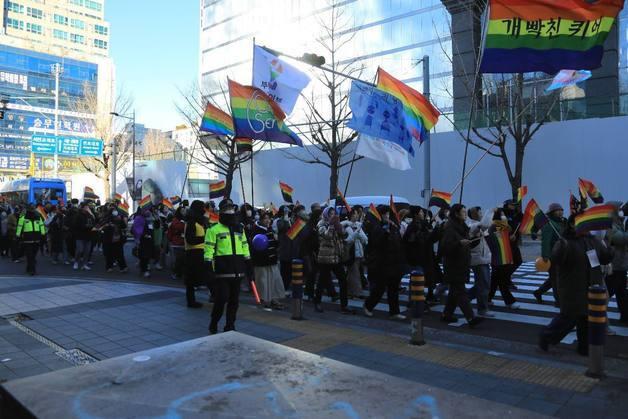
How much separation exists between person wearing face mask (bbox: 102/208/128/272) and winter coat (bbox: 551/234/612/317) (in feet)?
36.7

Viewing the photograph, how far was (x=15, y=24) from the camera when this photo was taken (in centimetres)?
9362

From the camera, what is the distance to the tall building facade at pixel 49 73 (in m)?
50.0

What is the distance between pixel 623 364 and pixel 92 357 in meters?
6.26

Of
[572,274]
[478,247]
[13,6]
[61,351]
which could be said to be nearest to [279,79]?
[478,247]

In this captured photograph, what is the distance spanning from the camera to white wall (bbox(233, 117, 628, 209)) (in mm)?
19891

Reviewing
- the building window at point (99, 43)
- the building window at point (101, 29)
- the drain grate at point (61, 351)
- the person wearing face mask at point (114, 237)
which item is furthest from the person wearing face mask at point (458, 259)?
the building window at point (101, 29)

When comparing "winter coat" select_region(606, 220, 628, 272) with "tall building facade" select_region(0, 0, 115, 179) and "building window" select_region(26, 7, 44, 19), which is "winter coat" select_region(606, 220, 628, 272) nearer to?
"tall building facade" select_region(0, 0, 115, 179)

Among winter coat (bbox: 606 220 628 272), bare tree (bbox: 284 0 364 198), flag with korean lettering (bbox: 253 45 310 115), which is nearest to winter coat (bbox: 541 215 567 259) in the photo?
winter coat (bbox: 606 220 628 272)

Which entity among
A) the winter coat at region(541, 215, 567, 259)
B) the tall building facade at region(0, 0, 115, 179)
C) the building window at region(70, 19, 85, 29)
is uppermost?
the building window at region(70, 19, 85, 29)

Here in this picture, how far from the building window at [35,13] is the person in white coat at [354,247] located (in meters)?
107

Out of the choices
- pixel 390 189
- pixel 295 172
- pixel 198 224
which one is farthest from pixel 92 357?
pixel 295 172

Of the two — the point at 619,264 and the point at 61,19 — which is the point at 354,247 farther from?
the point at 61,19

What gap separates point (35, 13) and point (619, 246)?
112m

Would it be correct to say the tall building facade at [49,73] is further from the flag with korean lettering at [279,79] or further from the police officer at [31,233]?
the flag with korean lettering at [279,79]
